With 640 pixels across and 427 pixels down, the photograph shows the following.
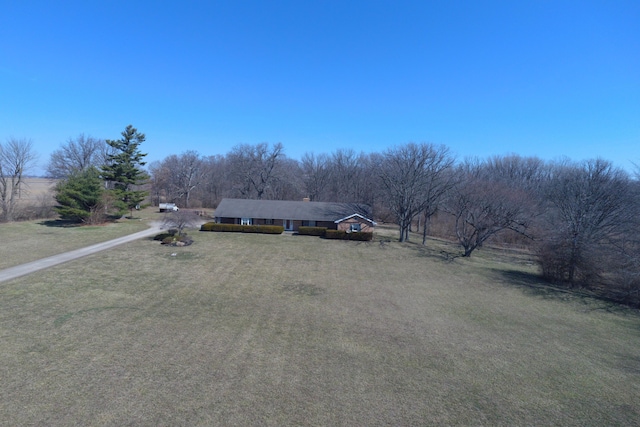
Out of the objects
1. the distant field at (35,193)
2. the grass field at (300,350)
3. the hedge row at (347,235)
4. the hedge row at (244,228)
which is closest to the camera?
the grass field at (300,350)

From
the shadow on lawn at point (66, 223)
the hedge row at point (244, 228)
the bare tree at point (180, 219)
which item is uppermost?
the bare tree at point (180, 219)

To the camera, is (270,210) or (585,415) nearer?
(585,415)

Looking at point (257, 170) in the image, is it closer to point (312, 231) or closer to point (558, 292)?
point (312, 231)

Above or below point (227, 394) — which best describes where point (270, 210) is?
above

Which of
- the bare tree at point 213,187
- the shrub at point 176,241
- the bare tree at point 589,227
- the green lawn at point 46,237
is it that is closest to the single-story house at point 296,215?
the shrub at point 176,241

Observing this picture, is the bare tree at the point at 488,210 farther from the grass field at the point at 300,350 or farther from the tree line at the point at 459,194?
the grass field at the point at 300,350

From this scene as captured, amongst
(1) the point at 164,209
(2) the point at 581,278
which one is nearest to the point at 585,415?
(2) the point at 581,278

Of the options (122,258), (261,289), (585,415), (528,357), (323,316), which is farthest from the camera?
(122,258)

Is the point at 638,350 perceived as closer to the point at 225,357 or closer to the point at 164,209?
the point at 225,357
